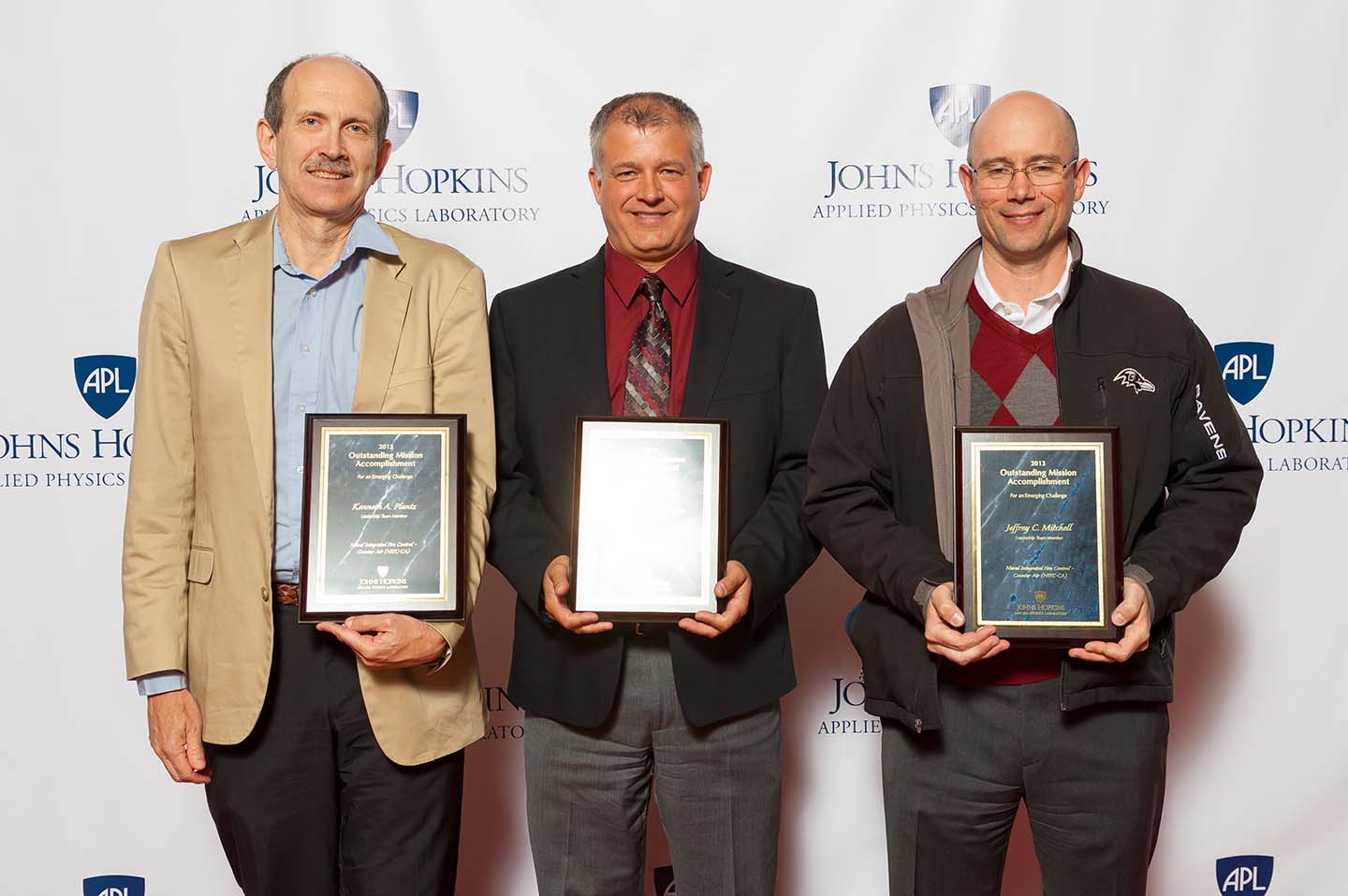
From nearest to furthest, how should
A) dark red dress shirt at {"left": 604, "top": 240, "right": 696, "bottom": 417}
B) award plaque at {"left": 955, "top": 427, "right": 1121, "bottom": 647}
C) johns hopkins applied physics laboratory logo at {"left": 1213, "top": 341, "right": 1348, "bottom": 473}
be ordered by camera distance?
award plaque at {"left": 955, "top": 427, "right": 1121, "bottom": 647}
dark red dress shirt at {"left": 604, "top": 240, "right": 696, "bottom": 417}
johns hopkins applied physics laboratory logo at {"left": 1213, "top": 341, "right": 1348, "bottom": 473}

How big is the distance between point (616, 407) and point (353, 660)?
0.63 metres

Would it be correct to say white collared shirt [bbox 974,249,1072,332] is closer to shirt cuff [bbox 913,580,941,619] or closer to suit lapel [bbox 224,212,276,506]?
shirt cuff [bbox 913,580,941,619]

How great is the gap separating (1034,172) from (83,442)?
2470 mm

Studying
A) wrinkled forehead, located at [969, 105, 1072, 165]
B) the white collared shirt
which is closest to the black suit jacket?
the white collared shirt

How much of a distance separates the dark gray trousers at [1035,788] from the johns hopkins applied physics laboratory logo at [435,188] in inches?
67.4

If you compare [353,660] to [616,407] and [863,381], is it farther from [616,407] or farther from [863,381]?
[863,381]

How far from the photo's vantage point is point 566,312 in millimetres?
2152

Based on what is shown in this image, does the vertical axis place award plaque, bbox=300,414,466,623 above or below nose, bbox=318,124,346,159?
below

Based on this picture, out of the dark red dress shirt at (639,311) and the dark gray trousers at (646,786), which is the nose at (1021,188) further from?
the dark gray trousers at (646,786)

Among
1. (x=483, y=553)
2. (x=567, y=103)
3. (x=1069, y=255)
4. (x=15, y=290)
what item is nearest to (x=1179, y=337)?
(x=1069, y=255)

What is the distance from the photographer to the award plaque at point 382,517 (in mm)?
1822

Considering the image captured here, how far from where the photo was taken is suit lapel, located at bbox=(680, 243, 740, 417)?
2.07 meters

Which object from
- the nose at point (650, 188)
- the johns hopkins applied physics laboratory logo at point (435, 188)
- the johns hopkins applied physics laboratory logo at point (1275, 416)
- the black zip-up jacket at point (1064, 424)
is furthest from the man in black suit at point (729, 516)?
the johns hopkins applied physics laboratory logo at point (1275, 416)

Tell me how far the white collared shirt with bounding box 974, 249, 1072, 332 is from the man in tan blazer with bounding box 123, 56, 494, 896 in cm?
89
